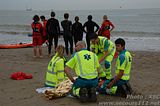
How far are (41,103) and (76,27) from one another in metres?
A: 6.95

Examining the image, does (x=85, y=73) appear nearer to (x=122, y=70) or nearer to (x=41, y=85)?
(x=122, y=70)

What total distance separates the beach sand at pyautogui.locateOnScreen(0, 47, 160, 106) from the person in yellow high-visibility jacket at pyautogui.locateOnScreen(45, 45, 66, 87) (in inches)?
19.8

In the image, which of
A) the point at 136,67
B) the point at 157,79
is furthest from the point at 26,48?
the point at 157,79

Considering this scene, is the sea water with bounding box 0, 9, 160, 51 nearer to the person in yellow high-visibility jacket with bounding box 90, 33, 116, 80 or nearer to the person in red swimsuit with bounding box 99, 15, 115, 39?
the person in red swimsuit with bounding box 99, 15, 115, 39

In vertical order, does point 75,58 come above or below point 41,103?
above

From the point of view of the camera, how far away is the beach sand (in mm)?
6793

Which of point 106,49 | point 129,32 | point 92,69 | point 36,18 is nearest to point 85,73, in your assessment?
point 92,69

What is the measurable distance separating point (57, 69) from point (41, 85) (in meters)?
0.96

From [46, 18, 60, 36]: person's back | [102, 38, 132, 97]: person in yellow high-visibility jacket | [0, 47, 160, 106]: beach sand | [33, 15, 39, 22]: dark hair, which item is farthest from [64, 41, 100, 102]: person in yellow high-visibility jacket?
[46, 18, 60, 36]: person's back

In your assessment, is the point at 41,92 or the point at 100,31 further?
the point at 100,31

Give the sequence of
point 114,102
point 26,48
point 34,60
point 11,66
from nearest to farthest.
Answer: point 114,102
point 11,66
point 34,60
point 26,48

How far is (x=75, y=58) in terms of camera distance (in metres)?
6.71

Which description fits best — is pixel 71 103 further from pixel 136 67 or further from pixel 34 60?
pixel 34 60

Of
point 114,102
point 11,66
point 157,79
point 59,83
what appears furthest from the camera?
point 11,66
